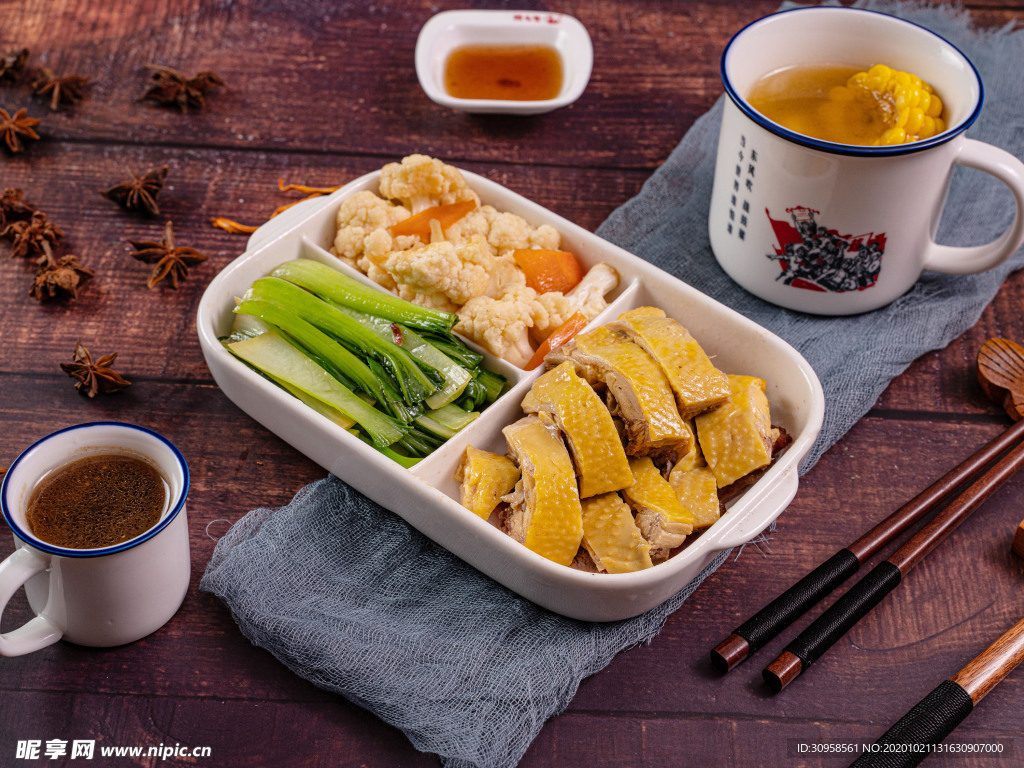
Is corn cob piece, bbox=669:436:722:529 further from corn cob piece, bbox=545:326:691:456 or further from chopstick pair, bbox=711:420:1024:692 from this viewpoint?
chopstick pair, bbox=711:420:1024:692

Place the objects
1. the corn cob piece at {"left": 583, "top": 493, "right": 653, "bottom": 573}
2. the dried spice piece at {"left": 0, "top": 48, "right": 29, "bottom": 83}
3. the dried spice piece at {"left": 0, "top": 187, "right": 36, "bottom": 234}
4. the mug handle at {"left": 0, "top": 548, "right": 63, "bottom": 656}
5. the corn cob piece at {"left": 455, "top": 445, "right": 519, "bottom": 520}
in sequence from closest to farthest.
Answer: the mug handle at {"left": 0, "top": 548, "right": 63, "bottom": 656} → the corn cob piece at {"left": 583, "top": 493, "right": 653, "bottom": 573} → the corn cob piece at {"left": 455, "top": 445, "right": 519, "bottom": 520} → the dried spice piece at {"left": 0, "top": 187, "right": 36, "bottom": 234} → the dried spice piece at {"left": 0, "top": 48, "right": 29, "bottom": 83}

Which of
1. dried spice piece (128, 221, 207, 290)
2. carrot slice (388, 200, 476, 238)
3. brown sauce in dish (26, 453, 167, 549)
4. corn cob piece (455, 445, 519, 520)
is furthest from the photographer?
dried spice piece (128, 221, 207, 290)

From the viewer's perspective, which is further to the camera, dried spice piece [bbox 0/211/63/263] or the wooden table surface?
dried spice piece [bbox 0/211/63/263]

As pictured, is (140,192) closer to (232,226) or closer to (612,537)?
(232,226)

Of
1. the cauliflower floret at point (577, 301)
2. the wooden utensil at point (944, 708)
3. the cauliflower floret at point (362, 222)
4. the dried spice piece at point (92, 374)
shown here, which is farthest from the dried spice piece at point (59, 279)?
the wooden utensil at point (944, 708)

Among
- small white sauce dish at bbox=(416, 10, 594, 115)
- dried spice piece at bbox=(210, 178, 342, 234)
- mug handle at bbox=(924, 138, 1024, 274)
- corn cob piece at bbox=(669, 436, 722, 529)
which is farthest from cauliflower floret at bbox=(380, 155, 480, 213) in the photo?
mug handle at bbox=(924, 138, 1024, 274)

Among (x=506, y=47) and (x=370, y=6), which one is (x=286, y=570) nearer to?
(x=506, y=47)

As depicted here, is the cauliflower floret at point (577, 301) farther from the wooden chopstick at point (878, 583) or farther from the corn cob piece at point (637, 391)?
the wooden chopstick at point (878, 583)
